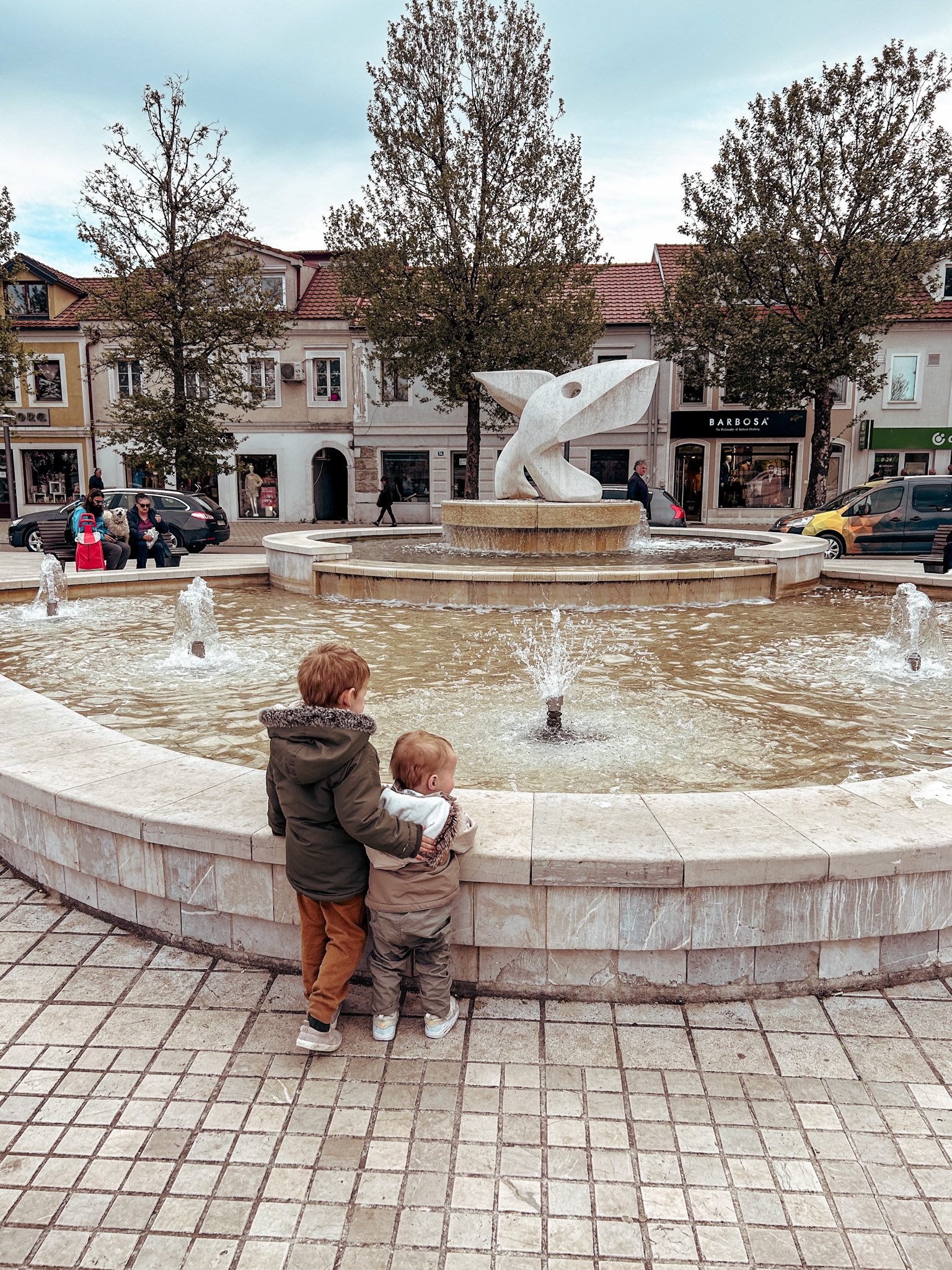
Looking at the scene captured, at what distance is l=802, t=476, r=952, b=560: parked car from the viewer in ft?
59.2

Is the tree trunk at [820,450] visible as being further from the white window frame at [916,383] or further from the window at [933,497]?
the window at [933,497]

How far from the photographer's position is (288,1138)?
240cm

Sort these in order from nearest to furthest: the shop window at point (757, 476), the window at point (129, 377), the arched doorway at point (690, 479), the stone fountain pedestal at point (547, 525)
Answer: the stone fountain pedestal at point (547, 525) → the shop window at point (757, 476) → the arched doorway at point (690, 479) → the window at point (129, 377)

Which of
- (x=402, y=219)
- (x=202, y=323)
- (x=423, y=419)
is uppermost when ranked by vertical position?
(x=402, y=219)

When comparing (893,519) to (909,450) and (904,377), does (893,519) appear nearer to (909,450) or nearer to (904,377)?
(909,450)

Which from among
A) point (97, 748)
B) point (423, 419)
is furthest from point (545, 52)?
point (97, 748)

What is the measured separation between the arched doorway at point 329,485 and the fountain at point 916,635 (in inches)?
1058

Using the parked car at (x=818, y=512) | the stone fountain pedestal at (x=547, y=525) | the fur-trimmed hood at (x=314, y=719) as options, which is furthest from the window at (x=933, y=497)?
the fur-trimmed hood at (x=314, y=719)

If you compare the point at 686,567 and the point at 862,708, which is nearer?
the point at 862,708

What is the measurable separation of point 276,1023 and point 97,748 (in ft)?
5.71

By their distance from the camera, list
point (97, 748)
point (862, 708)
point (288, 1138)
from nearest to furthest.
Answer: point (288, 1138) < point (97, 748) < point (862, 708)

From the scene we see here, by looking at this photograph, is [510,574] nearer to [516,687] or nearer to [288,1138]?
[516,687]

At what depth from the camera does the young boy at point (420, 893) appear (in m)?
→ 2.86

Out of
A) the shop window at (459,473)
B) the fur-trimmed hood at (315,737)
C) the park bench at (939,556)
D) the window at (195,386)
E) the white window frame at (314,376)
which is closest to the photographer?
the fur-trimmed hood at (315,737)
